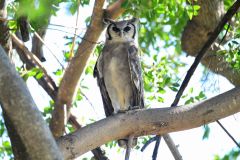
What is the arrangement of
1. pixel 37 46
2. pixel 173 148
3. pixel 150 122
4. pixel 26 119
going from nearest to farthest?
pixel 26 119 < pixel 150 122 < pixel 173 148 < pixel 37 46

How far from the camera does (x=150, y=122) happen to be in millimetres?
3693

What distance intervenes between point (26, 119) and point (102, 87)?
296cm

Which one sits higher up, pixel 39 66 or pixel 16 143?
pixel 39 66

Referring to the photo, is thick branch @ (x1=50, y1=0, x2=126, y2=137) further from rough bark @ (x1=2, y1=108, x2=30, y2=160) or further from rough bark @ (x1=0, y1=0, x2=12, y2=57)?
rough bark @ (x1=2, y1=108, x2=30, y2=160)

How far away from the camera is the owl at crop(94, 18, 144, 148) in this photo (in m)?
5.39

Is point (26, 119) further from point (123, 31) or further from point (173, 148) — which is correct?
point (123, 31)

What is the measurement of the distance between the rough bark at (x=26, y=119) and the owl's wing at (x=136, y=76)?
2.56 metres

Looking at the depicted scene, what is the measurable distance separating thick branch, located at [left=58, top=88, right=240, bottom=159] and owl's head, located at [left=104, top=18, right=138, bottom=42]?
221 centimetres

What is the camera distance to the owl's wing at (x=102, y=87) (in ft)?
18.3

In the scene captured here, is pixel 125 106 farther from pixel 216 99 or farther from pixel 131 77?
pixel 216 99

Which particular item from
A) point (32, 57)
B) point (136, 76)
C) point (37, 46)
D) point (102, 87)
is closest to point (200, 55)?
point (136, 76)

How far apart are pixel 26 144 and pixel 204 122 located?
1.31 m

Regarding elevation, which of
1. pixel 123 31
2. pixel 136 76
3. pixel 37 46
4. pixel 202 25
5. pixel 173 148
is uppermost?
pixel 37 46

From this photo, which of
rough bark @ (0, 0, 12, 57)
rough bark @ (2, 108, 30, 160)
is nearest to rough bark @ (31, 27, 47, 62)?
rough bark @ (0, 0, 12, 57)
